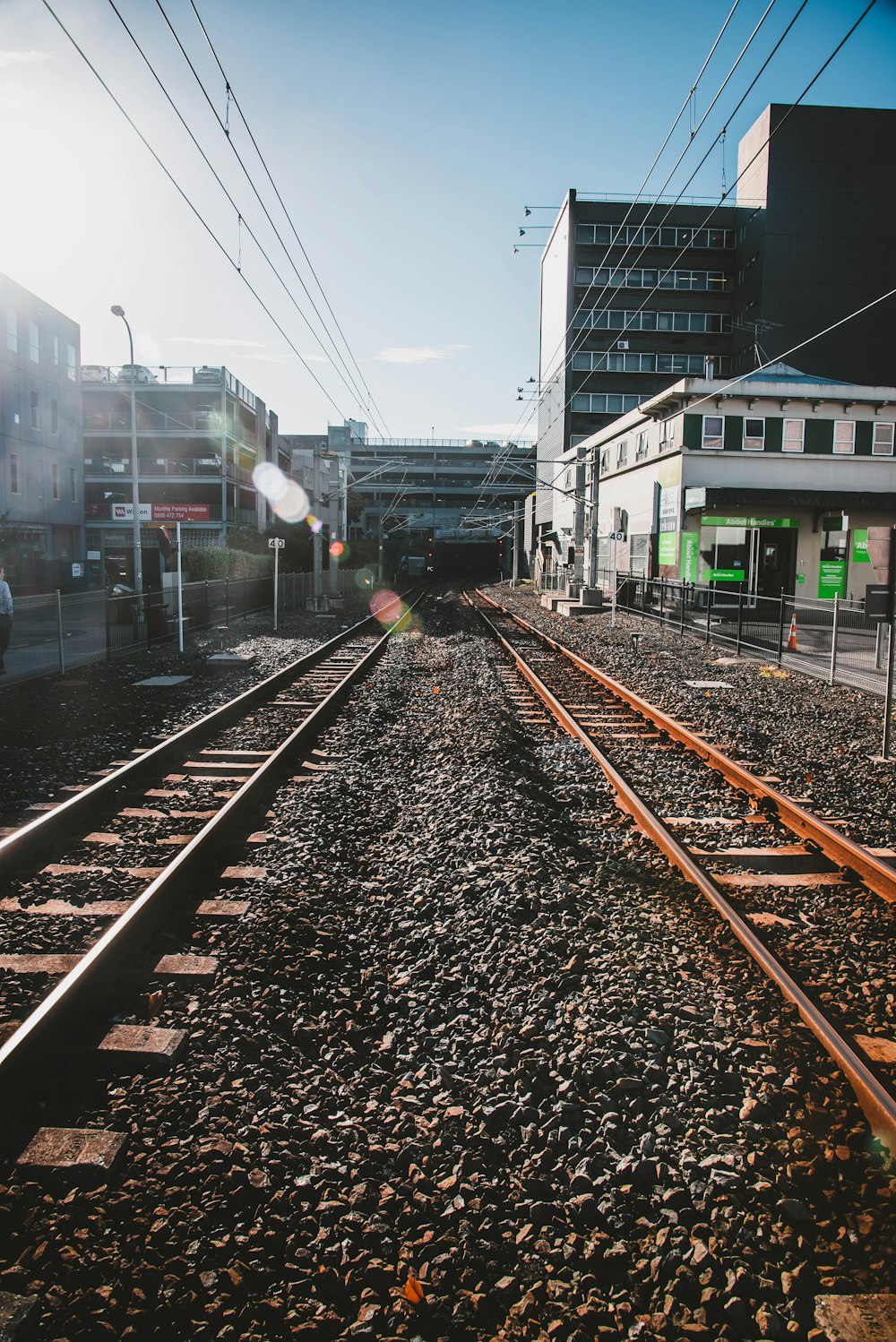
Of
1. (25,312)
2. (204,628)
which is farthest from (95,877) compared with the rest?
(25,312)

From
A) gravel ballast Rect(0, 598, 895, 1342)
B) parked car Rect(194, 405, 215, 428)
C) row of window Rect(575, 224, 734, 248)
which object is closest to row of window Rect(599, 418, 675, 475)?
parked car Rect(194, 405, 215, 428)

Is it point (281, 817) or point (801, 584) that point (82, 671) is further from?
point (801, 584)

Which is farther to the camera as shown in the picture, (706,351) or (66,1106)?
(706,351)

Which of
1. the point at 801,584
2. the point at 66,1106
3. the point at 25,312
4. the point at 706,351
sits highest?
the point at 706,351

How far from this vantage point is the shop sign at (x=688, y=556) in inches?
1252

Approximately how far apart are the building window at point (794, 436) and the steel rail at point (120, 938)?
33430 mm

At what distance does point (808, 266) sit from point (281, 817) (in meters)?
72.1

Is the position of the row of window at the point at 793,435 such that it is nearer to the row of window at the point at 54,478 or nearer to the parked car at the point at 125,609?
the parked car at the point at 125,609

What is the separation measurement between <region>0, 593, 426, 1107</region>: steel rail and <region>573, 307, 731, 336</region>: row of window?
7202cm

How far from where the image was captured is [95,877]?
5.96 meters

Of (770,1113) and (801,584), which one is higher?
(801,584)

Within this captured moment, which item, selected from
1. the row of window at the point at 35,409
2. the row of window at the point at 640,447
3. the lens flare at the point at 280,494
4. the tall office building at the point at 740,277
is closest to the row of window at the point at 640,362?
the tall office building at the point at 740,277

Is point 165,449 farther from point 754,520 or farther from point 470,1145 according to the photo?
point 470,1145

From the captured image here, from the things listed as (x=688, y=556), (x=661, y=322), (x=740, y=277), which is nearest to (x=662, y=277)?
(x=661, y=322)
